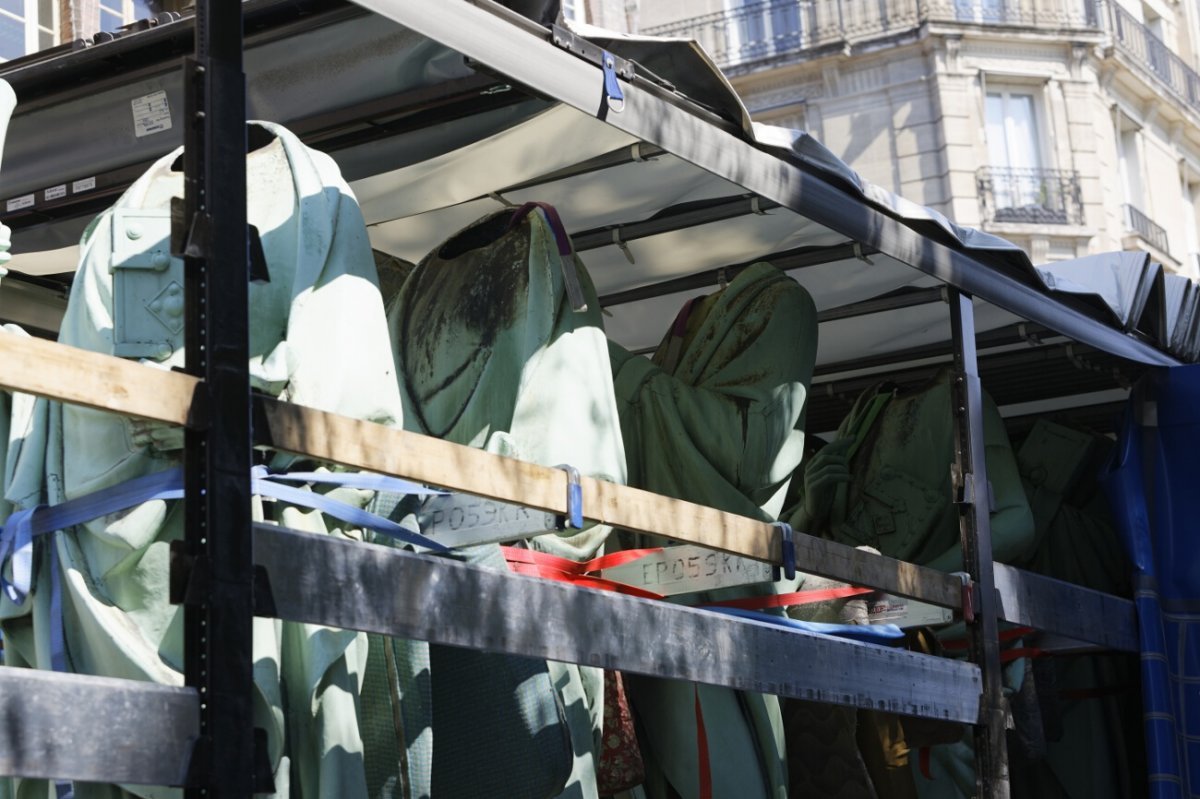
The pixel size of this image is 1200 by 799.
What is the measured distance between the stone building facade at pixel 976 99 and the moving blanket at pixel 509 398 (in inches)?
773

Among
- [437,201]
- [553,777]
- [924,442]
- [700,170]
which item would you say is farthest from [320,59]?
[924,442]

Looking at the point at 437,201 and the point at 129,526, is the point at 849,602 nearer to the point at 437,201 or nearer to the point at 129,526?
the point at 437,201

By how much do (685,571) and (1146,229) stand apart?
73.4 ft

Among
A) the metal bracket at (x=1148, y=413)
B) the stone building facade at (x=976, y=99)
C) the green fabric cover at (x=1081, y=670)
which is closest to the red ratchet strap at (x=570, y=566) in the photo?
the green fabric cover at (x=1081, y=670)

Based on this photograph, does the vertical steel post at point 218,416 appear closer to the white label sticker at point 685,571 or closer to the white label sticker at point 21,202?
the white label sticker at point 685,571

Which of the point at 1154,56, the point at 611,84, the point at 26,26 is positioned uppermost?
the point at 1154,56

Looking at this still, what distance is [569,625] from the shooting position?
424cm

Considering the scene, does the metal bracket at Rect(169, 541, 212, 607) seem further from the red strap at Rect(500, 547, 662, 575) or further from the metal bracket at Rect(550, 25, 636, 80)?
the metal bracket at Rect(550, 25, 636, 80)

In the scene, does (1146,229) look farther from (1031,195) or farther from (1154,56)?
(1154,56)

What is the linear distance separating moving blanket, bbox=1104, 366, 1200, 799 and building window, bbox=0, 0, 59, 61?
7.72m

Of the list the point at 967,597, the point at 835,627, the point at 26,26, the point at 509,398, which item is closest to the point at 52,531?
the point at 509,398

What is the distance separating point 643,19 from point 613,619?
23.8 meters

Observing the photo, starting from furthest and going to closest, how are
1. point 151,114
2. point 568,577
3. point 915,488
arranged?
point 915,488, point 151,114, point 568,577

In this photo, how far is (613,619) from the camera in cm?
436
